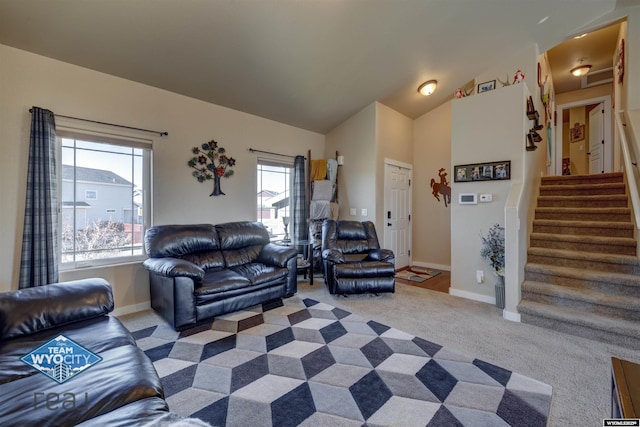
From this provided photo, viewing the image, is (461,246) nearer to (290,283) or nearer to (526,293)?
(526,293)

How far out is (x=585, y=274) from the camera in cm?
301

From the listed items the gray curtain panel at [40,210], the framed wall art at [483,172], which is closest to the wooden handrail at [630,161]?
the framed wall art at [483,172]

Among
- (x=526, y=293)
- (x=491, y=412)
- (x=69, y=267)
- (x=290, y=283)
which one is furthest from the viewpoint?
(x=290, y=283)

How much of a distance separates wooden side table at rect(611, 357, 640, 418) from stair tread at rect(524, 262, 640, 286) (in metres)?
2.36

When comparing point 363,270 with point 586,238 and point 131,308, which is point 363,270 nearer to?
point 586,238

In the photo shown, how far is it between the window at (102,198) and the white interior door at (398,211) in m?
3.68

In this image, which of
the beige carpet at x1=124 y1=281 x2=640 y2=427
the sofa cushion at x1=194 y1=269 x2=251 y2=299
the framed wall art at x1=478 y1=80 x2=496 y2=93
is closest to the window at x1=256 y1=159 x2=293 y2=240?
the beige carpet at x1=124 y1=281 x2=640 y2=427

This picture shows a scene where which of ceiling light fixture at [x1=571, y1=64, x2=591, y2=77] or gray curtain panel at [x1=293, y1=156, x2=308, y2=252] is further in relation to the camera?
ceiling light fixture at [x1=571, y1=64, x2=591, y2=77]

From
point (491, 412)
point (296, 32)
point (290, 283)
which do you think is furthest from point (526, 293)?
point (296, 32)

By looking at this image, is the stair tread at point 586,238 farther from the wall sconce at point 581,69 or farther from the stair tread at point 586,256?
the wall sconce at point 581,69

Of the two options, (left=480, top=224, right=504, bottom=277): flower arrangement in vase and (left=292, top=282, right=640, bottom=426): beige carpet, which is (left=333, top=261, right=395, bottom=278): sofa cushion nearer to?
(left=292, top=282, right=640, bottom=426): beige carpet

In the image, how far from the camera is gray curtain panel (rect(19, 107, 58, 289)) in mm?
2486

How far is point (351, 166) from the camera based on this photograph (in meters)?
4.97

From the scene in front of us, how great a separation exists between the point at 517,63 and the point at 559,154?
3.55 meters
